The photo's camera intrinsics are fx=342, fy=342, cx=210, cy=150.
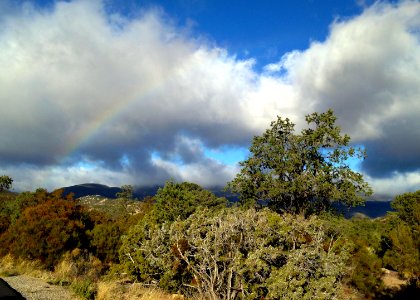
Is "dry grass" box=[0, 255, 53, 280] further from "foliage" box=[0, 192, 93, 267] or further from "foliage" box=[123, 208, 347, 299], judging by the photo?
"foliage" box=[123, 208, 347, 299]

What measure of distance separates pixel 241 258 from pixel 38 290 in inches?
263

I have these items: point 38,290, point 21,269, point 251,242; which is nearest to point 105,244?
point 21,269

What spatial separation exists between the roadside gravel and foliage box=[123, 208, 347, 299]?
281cm

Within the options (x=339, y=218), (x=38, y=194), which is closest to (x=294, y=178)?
(x=339, y=218)

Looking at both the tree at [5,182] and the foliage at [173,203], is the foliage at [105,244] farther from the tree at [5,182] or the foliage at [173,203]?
the tree at [5,182]

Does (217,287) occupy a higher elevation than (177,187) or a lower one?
lower

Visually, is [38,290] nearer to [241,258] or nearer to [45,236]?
[241,258]

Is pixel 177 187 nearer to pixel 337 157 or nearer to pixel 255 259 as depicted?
pixel 337 157

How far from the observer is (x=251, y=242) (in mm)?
10953

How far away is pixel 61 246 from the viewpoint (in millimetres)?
21219

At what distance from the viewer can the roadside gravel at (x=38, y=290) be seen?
10.2 meters

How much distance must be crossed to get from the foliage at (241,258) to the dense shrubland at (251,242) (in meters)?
0.04

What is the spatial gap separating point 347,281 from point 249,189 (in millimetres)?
9744

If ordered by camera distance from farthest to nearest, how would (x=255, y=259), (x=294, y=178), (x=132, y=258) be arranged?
(x=294, y=178), (x=132, y=258), (x=255, y=259)
